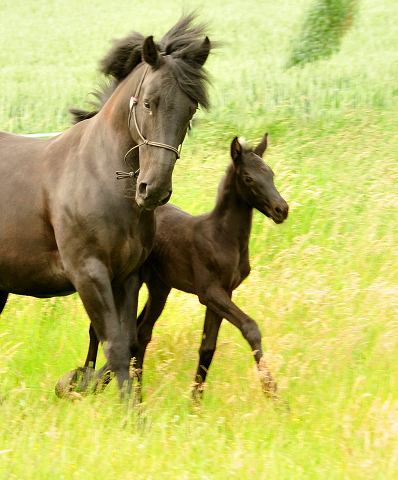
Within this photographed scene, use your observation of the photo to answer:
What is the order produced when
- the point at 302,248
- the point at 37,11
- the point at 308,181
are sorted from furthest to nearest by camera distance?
the point at 37,11, the point at 308,181, the point at 302,248

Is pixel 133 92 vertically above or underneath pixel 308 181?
→ above

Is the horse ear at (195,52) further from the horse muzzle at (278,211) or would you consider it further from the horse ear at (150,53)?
the horse muzzle at (278,211)

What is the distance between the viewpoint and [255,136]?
36.3ft

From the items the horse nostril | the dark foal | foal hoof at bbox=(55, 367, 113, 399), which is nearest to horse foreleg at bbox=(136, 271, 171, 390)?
the dark foal

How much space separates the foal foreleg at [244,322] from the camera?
178 inches

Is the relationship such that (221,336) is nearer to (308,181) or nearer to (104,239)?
(104,239)

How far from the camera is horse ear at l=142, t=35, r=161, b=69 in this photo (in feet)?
13.0

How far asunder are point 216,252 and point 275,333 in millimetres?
1099

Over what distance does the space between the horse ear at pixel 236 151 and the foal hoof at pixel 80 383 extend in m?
1.86

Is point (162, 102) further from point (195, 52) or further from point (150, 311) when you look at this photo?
point (150, 311)

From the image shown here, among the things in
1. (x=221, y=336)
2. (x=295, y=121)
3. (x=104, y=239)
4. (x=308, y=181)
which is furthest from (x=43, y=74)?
(x=104, y=239)

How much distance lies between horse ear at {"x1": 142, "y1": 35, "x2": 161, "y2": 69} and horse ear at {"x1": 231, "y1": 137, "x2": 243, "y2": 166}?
1.17m

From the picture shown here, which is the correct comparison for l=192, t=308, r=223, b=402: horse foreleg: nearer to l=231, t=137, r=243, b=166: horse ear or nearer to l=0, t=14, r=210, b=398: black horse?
l=0, t=14, r=210, b=398: black horse

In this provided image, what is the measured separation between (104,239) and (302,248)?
3830mm
